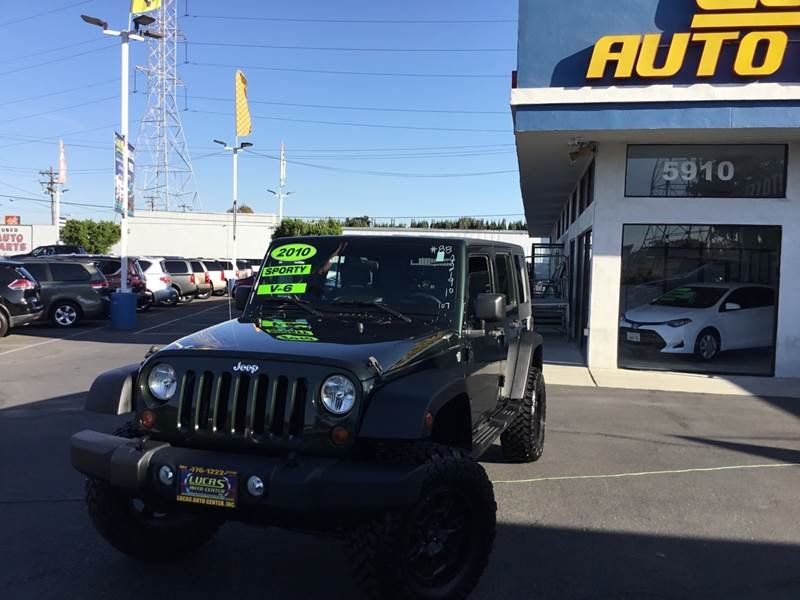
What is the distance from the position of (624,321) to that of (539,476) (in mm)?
7033

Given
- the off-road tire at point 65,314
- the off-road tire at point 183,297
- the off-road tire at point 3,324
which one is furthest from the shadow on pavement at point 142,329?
the off-road tire at point 183,297

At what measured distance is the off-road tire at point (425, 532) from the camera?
119 inches

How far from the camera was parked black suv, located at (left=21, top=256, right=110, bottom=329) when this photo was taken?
1691 cm

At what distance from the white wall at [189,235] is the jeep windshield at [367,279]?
2193 inches

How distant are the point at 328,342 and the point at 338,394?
0.46m

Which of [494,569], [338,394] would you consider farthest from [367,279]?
[494,569]

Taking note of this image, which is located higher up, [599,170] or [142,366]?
[599,170]

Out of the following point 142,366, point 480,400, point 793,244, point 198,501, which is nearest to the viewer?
point 198,501

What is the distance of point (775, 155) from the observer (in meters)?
11.2

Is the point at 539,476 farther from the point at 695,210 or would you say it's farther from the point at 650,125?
the point at 695,210

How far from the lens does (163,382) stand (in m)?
3.54

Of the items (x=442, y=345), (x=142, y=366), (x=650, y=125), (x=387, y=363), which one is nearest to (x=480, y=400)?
(x=442, y=345)

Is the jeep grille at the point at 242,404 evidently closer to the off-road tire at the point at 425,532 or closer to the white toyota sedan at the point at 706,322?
the off-road tire at the point at 425,532

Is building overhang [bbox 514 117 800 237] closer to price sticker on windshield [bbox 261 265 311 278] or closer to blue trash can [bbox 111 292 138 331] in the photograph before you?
price sticker on windshield [bbox 261 265 311 278]
